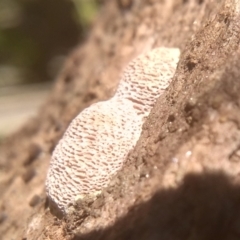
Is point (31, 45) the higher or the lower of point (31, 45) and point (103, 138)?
the lower

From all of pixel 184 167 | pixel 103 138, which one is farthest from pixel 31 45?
pixel 184 167

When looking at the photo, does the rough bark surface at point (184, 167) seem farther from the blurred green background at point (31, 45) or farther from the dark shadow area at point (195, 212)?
the blurred green background at point (31, 45)

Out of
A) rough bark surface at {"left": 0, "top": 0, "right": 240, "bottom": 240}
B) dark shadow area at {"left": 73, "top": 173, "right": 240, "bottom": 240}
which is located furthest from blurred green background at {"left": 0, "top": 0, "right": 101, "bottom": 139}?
dark shadow area at {"left": 73, "top": 173, "right": 240, "bottom": 240}

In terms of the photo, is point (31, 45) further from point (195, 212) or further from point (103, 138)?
point (195, 212)

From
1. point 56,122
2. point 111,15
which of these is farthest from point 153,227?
point 111,15

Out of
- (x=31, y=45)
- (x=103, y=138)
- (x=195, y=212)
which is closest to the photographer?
(x=195, y=212)

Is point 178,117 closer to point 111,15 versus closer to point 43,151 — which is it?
point 43,151

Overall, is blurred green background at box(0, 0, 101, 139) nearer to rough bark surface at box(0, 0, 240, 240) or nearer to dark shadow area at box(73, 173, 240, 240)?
rough bark surface at box(0, 0, 240, 240)

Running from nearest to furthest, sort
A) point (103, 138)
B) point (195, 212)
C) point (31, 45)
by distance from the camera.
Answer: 1. point (195, 212)
2. point (103, 138)
3. point (31, 45)
